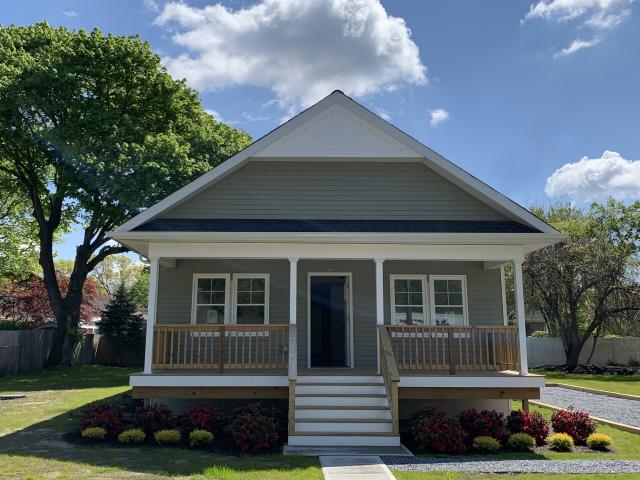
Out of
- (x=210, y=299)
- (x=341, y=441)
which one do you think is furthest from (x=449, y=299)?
(x=210, y=299)

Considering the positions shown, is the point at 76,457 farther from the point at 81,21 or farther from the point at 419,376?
the point at 81,21

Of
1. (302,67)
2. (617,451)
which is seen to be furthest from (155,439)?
(302,67)

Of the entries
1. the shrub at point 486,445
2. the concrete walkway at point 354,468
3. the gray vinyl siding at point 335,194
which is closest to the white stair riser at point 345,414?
the concrete walkway at point 354,468

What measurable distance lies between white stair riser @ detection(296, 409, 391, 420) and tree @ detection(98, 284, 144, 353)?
20.1m

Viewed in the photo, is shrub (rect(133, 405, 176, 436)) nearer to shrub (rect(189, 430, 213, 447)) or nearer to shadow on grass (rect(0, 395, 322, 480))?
shadow on grass (rect(0, 395, 322, 480))

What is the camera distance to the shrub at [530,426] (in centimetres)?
968

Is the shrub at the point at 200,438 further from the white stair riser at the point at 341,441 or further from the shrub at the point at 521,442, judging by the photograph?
the shrub at the point at 521,442

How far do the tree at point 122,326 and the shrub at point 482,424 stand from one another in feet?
70.7

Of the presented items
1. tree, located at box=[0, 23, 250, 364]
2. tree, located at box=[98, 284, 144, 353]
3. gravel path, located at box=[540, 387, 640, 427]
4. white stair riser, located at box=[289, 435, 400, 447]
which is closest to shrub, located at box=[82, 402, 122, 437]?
white stair riser, located at box=[289, 435, 400, 447]

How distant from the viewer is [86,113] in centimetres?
2245

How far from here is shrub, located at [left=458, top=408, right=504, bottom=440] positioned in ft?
31.1

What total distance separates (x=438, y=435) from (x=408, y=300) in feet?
14.8

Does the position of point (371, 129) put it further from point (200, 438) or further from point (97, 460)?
point (97, 460)

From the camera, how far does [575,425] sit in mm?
9852
